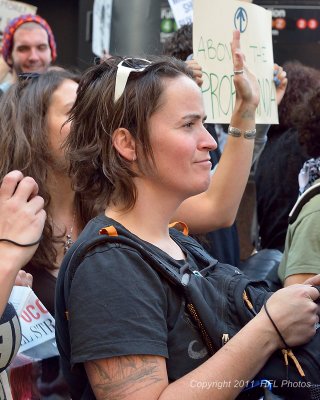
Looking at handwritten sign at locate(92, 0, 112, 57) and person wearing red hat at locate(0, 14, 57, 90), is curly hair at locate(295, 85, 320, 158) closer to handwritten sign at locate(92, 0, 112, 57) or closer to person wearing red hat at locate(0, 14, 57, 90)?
handwritten sign at locate(92, 0, 112, 57)

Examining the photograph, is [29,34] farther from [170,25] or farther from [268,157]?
[268,157]

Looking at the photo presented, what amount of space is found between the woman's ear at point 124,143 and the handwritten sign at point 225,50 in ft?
4.68

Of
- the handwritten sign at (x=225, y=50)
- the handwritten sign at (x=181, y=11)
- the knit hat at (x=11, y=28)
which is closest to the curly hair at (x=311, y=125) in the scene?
the handwritten sign at (x=225, y=50)

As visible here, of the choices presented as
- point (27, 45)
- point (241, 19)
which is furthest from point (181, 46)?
point (27, 45)

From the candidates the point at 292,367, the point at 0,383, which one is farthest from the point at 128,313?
the point at 0,383

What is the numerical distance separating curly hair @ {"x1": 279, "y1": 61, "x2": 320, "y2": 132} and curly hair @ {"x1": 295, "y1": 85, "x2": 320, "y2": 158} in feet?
A: 4.22

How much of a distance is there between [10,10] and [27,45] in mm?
657

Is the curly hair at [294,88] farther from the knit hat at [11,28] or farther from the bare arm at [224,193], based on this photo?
the bare arm at [224,193]

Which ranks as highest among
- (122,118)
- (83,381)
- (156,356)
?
(122,118)

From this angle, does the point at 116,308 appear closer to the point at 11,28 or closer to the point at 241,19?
the point at 241,19

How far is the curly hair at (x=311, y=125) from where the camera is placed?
145 inches

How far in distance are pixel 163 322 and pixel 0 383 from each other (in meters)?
0.61

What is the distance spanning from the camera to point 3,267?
2.00m

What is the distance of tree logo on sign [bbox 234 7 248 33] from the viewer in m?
3.68
